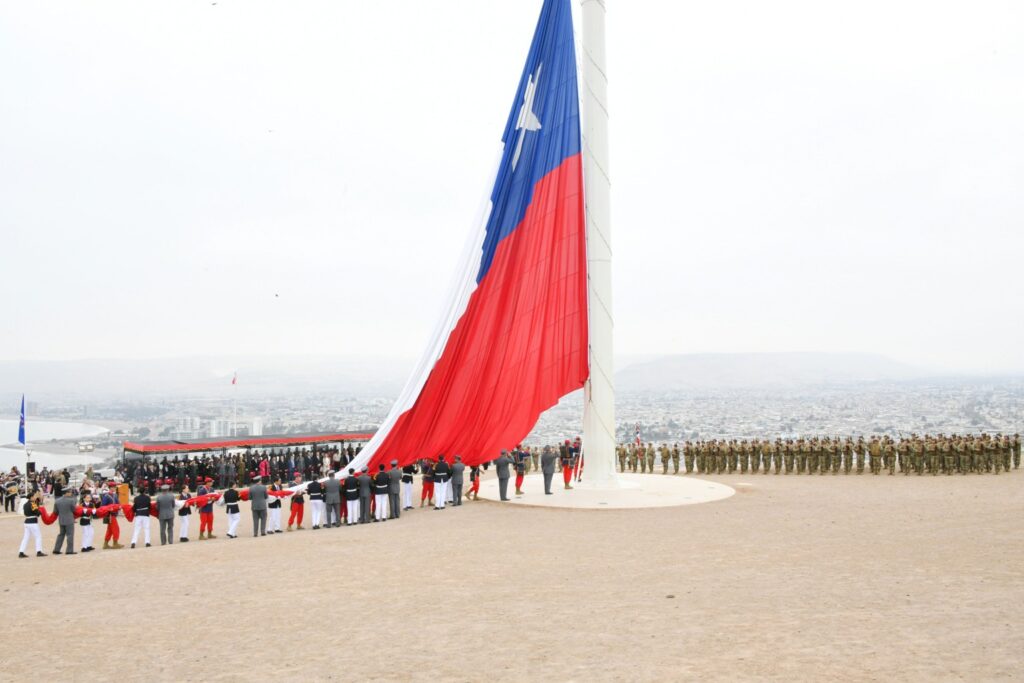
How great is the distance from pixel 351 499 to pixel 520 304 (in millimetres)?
5879

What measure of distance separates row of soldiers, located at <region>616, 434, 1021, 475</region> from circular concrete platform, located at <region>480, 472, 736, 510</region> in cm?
563

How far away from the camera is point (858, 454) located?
24391 mm

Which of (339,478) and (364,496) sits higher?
(339,478)

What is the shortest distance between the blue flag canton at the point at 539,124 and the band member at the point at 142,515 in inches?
344

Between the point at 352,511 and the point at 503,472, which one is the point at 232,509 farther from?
the point at 503,472

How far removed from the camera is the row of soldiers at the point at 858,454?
23.6 meters

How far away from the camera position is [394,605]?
8594 mm

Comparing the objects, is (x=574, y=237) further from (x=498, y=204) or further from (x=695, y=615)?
(x=695, y=615)

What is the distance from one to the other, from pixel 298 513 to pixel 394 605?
8021 mm

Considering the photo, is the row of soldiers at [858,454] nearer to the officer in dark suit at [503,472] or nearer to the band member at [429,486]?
the officer in dark suit at [503,472]

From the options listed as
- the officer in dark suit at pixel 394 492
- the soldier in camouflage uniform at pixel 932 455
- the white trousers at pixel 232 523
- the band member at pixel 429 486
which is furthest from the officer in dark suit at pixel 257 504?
the soldier in camouflage uniform at pixel 932 455

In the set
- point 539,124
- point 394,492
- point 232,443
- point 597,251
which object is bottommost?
point 394,492

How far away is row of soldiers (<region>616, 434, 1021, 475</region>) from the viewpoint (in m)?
23.6

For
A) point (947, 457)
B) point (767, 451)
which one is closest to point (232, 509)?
point (767, 451)
